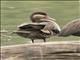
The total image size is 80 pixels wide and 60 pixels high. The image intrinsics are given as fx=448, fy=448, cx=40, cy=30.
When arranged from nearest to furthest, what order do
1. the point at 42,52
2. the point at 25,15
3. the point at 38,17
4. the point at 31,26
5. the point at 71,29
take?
the point at 42,52, the point at 31,26, the point at 71,29, the point at 38,17, the point at 25,15

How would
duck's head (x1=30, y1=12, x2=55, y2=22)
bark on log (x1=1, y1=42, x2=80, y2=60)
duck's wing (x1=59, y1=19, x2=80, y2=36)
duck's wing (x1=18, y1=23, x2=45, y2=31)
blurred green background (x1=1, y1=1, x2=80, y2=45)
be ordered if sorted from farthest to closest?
1. blurred green background (x1=1, y1=1, x2=80, y2=45)
2. duck's head (x1=30, y1=12, x2=55, y2=22)
3. duck's wing (x1=59, y1=19, x2=80, y2=36)
4. duck's wing (x1=18, y1=23, x2=45, y2=31)
5. bark on log (x1=1, y1=42, x2=80, y2=60)

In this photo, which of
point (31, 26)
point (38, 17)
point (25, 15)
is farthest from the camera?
point (25, 15)

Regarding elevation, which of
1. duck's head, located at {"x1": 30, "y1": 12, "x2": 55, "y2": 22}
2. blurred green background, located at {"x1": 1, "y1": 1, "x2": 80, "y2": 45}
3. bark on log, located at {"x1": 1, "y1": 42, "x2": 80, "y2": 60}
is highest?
duck's head, located at {"x1": 30, "y1": 12, "x2": 55, "y2": 22}

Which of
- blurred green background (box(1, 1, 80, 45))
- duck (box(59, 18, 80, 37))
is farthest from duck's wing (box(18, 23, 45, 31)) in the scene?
blurred green background (box(1, 1, 80, 45))

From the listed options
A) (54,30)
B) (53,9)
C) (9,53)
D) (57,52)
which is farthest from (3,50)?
(53,9)

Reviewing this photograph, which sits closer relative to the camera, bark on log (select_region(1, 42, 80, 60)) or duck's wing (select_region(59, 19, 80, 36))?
bark on log (select_region(1, 42, 80, 60))

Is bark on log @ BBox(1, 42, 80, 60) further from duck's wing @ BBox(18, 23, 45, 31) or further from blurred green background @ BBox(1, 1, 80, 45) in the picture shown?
blurred green background @ BBox(1, 1, 80, 45)

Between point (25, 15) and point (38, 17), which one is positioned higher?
point (38, 17)

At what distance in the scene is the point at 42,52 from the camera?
3.99 m

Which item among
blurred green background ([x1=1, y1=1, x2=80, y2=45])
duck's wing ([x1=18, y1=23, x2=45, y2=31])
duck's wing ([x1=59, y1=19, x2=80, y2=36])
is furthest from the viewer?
blurred green background ([x1=1, y1=1, x2=80, y2=45])

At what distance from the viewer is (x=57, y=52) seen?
4.02 metres

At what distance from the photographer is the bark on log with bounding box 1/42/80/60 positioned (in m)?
3.97

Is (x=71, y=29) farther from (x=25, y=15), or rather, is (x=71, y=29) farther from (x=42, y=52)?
(x=25, y=15)

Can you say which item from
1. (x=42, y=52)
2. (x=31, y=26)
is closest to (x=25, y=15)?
(x=31, y=26)
